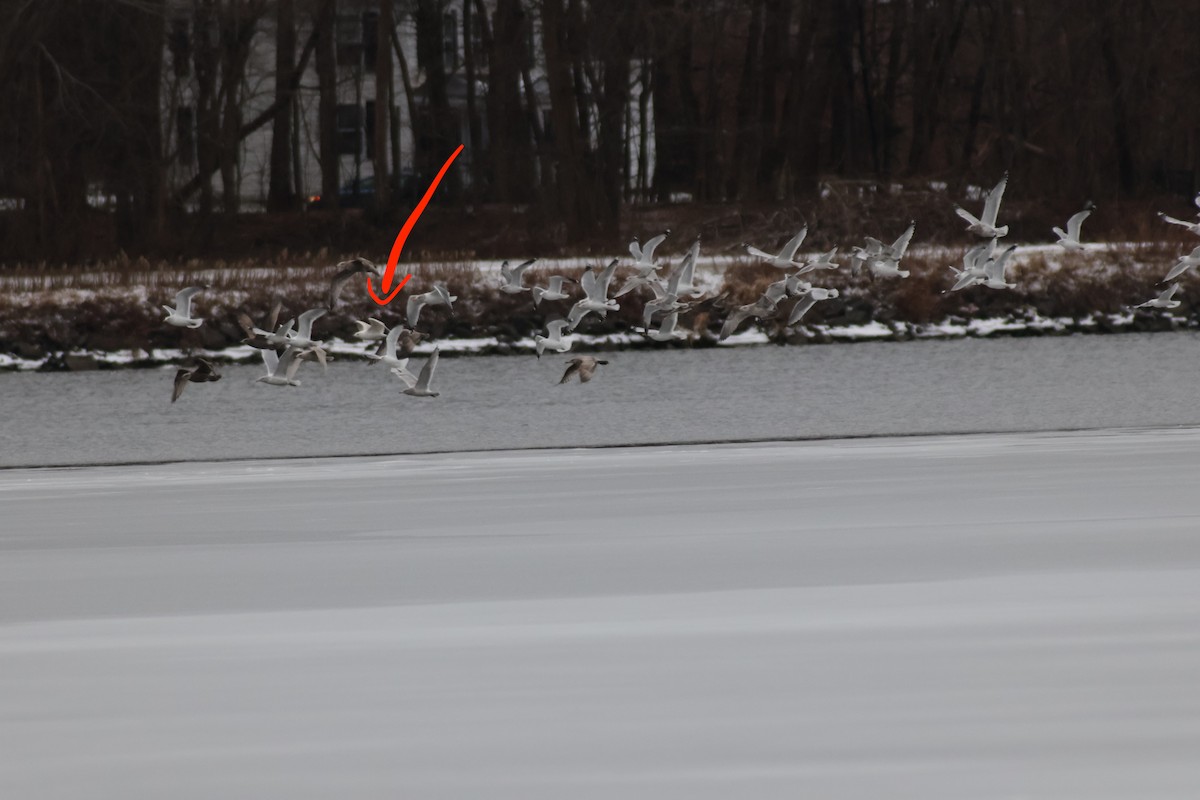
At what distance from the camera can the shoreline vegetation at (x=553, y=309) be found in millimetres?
26484

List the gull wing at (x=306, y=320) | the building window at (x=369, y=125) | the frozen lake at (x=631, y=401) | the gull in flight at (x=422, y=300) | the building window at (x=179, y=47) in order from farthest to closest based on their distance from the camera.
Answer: the building window at (x=369, y=125), the building window at (x=179, y=47), the gull in flight at (x=422, y=300), the gull wing at (x=306, y=320), the frozen lake at (x=631, y=401)

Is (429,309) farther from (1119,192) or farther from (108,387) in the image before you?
(1119,192)

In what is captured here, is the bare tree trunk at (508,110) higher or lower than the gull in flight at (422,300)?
higher

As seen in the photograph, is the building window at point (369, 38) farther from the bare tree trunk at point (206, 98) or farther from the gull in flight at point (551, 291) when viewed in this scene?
the gull in flight at point (551, 291)

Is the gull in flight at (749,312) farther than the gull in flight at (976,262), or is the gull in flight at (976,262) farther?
the gull in flight at (976,262)

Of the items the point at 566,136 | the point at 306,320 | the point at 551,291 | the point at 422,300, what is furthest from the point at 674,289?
the point at 566,136

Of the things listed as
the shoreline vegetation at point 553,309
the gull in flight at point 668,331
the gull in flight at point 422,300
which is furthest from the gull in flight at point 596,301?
the shoreline vegetation at point 553,309

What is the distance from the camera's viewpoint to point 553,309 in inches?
1089

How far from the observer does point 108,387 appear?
2408cm

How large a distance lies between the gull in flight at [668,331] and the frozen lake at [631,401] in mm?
309

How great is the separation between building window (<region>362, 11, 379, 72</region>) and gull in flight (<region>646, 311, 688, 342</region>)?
25.7m

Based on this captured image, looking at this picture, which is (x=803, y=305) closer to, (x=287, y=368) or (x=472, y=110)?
(x=287, y=368)

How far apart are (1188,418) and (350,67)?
36.7m

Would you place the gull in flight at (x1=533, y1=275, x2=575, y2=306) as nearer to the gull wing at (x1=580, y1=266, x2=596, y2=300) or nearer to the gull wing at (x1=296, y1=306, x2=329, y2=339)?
the gull wing at (x1=580, y1=266, x2=596, y2=300)
